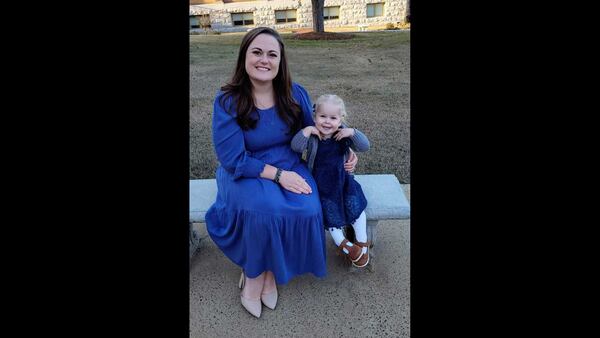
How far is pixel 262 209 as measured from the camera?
2223 millimetres

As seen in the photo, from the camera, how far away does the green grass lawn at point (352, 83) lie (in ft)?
14.7

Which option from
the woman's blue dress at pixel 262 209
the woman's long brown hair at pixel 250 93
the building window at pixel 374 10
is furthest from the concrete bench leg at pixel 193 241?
the building window at pixel 374 10

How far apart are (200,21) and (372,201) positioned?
852 centimetres

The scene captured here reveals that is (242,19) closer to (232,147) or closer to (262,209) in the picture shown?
(232,147)

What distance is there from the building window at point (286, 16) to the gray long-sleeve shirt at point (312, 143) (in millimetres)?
5657

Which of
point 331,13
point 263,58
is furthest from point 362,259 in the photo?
point 331,13

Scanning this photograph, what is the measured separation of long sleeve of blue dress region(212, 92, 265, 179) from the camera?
2338 millimetres

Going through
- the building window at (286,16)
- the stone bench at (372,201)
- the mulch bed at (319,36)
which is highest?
the building window at (286,16)

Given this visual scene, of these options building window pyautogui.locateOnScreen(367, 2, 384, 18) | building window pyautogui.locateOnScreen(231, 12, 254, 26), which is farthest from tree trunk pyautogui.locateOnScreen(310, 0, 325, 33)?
building window pyautogui.locateOnScreen(231, 12, 254, 26)

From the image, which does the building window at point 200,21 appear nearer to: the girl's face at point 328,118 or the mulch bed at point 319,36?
the mulch bed at point 319,36

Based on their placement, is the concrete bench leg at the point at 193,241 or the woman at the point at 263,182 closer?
the woman at the point at 263,182

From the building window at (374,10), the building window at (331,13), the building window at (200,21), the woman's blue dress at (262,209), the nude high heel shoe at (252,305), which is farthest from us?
the building window at (200,21)

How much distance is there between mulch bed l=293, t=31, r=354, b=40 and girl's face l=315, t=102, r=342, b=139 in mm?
5522

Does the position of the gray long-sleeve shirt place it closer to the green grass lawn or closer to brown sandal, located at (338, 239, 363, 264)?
brown sandal, located at (338, 239, 363, 264)
